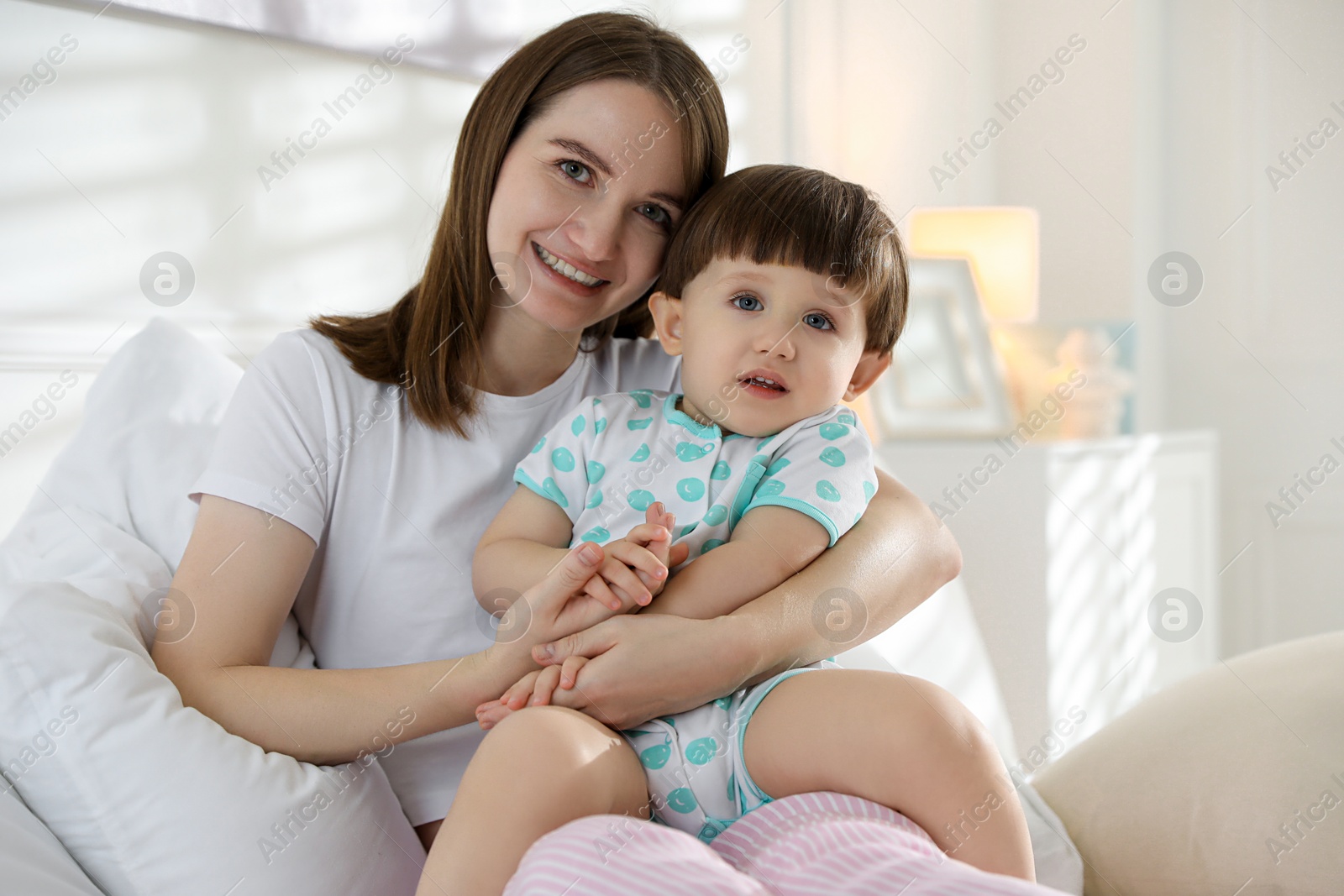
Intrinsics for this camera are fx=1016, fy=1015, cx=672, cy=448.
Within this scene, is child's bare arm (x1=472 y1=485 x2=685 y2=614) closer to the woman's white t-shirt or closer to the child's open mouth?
the woman's white t-shirt

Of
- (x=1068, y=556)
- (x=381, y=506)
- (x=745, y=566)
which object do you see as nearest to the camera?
(x=745, y=566)

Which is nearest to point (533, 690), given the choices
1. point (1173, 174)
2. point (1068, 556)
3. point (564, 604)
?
point (564, 604)

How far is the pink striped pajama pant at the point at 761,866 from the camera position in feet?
2.15

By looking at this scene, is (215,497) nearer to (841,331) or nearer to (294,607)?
(294,607)

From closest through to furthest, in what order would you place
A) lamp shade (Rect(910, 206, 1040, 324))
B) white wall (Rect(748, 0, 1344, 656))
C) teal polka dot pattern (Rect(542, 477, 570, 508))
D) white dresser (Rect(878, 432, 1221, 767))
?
1. teal polka dot pattern (Rect(542, 477, 570, 508))
2. white dresser (Rect(878, 432, 1221, 767))
3. lamp shade (Rect(910, 206, 1040, 324))
4. white wall (Rect(748, 0, 1344, 656))

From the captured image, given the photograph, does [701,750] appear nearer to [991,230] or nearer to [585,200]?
[585,200]

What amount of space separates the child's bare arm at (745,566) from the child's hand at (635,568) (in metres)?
0.04

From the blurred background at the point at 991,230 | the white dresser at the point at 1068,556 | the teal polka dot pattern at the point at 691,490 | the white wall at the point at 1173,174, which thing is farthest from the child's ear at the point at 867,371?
the white wall at the point at 1173,174

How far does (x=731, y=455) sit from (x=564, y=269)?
0.31 metres

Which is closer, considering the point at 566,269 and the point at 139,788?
the point at 139,788

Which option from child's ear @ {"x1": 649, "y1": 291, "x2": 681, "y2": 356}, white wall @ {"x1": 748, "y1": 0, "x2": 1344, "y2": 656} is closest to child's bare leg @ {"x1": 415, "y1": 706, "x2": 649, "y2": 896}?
child's ear @ {"x1": 649, "y1": 291, "x2": 681, "y2": 356}

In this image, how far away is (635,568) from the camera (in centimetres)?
91

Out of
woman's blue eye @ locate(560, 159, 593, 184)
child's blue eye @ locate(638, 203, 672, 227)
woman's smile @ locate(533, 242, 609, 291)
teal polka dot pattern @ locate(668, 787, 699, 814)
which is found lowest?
teal polka dot pattern @ locate(668, 787, 699, 814)

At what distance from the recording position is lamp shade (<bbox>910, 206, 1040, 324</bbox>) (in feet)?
10.0
